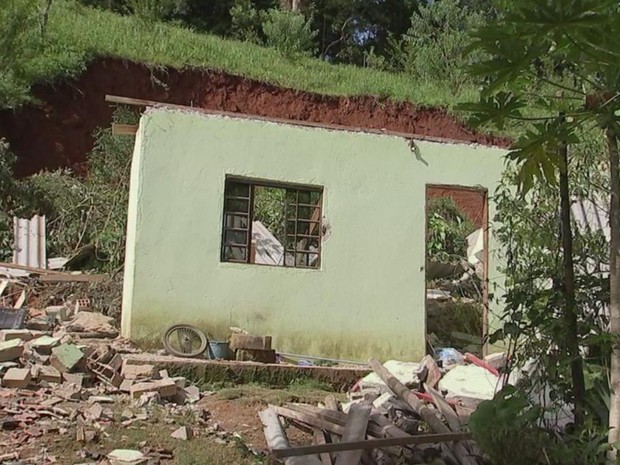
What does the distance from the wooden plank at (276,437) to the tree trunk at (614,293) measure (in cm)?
197

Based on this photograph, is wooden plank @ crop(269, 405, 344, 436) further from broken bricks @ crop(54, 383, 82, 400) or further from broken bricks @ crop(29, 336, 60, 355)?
broken bricks @ crop(29, 336, 60, 355)

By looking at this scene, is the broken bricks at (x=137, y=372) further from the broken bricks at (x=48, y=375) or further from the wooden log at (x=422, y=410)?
the wooden log at (x=422, y=410)

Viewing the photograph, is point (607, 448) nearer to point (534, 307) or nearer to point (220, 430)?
point (534, 307)

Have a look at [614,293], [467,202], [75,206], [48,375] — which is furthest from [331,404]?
[467,202]

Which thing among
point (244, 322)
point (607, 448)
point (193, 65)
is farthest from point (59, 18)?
point (607, 448)

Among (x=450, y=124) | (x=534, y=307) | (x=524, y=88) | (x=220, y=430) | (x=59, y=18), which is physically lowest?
(x=220, y=430)

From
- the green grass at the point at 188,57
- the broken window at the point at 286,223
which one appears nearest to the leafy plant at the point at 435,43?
the green grass at the point at 188,57

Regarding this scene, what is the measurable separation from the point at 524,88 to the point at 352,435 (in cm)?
286

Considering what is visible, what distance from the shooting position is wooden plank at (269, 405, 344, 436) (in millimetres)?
5532

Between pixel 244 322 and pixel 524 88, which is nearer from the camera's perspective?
pixel 524 88

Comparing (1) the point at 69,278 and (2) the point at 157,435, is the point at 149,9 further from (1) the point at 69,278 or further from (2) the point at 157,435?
(2) the point at 157,435

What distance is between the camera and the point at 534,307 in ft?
15.3

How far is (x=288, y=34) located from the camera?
2216 cm

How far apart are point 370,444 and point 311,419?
97 cm
